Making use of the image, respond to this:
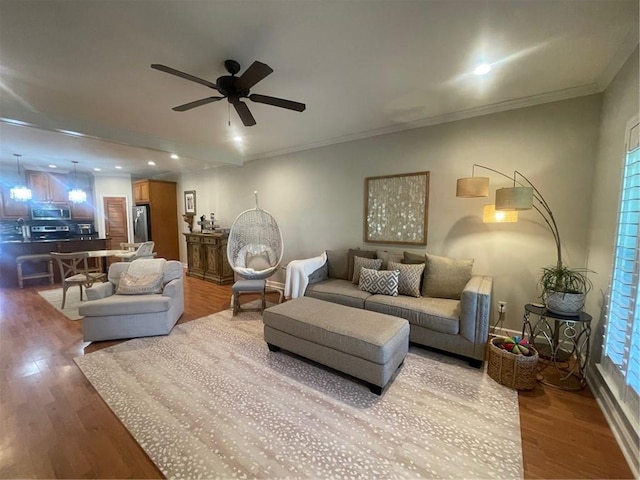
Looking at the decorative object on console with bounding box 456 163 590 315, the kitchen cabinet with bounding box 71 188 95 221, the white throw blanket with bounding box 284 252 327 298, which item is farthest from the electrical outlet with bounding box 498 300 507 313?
the kitchen cabinet with bounding box 71 188 95 221

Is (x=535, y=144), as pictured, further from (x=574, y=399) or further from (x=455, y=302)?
(x=574, y=399)

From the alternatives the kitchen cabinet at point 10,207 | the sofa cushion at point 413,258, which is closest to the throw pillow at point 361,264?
the sofa cushion at point 413,258

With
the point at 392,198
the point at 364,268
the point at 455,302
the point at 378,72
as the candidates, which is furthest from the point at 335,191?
the point at 455,302

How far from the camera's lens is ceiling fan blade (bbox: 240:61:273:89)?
1728 mm

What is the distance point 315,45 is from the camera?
1941mm

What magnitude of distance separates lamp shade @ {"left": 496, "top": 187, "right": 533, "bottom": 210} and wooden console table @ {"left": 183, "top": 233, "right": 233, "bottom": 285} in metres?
4.71

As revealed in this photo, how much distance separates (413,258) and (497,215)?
39.6 inches

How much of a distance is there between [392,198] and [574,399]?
2.64m

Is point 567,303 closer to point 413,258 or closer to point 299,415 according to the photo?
point 413,258

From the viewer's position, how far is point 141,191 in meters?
6.65

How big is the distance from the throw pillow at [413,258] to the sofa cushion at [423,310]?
1.68 feet

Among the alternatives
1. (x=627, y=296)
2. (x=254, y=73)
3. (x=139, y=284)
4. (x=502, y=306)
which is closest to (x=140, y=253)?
(x=139, y=284)

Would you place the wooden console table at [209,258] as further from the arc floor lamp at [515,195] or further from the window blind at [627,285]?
the window blind at [627,285]

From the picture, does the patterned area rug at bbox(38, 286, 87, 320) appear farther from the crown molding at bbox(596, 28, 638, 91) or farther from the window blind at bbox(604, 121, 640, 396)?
the crown molding at bbox(596, 28, 638, 91)
